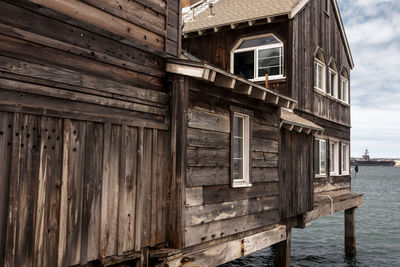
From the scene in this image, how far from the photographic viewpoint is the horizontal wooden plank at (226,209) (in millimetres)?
7466

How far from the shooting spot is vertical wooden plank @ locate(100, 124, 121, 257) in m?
5.89

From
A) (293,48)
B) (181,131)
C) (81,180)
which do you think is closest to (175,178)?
(181,131)

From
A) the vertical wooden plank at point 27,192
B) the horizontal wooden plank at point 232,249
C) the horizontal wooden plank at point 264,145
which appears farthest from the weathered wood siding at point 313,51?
the vertical wooden plank at point 27,192

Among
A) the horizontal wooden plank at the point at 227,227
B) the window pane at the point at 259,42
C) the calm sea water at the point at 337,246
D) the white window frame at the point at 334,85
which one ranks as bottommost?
the calm sea water at the point at 337,246

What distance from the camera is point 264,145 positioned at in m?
9.95

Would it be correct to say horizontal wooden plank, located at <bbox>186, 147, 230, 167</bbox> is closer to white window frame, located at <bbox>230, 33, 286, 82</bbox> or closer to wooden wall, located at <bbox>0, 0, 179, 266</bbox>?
wooden wall, located at <bbox>0, 0, 179, 266</bbox>

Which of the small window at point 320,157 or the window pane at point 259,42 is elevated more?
the window pane at point 259,42

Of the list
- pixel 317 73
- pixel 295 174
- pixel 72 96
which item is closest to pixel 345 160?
pixel 317 73

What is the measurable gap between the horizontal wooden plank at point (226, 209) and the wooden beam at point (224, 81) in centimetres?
238

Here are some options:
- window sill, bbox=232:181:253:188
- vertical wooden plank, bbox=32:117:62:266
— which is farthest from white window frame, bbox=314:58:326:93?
vertical wooden plank, bbox=32:117:62:266

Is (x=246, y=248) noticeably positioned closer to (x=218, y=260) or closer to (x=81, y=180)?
(x=218, y=260)

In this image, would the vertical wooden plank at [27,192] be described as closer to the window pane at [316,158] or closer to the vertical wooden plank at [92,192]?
the vertical wooden plank at [92,192]

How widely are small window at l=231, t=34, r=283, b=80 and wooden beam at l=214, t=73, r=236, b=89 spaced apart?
6.91 meters

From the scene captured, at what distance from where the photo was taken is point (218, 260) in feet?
27.0
